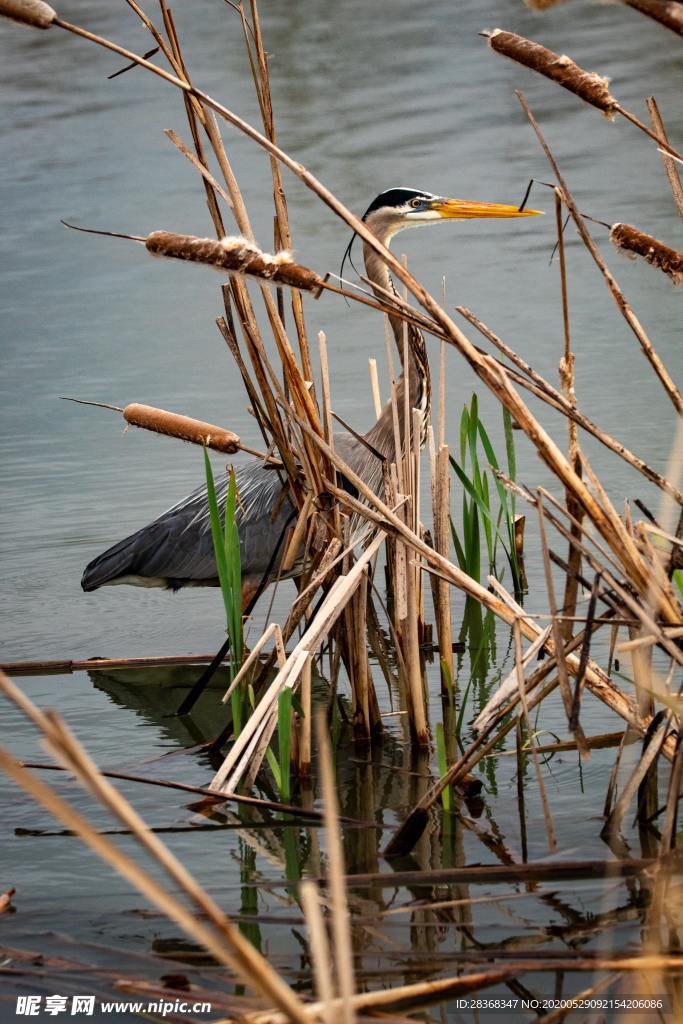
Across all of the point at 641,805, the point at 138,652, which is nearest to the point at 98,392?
the point at 138,652

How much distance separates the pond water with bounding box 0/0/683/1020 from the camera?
275 centimetres

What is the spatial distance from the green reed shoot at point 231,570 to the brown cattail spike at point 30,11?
1.16 meters

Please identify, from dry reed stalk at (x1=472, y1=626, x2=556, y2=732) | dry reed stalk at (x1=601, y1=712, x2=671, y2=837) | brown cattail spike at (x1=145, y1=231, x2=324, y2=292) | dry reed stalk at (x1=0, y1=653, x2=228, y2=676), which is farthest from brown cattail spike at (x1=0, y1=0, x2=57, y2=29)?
dry reed stalk at (x1=0, y1=653, x2=228, y2=676)

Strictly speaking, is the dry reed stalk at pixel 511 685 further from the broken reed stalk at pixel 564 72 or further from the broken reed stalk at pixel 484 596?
the broken reed stalk at pixel 564 72

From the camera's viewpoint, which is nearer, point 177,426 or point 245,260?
point 245,260

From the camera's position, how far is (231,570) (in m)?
3.04

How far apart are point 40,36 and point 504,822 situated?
49.2ft

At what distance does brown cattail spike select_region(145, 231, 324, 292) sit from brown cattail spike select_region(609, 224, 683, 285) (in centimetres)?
52

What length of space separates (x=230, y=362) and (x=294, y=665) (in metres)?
4.41

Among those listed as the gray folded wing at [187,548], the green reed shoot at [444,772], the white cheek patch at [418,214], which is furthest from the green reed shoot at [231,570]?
the white cheek patch at [418,214]

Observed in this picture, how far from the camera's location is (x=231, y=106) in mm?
10984

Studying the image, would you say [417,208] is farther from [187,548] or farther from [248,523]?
[187,548]

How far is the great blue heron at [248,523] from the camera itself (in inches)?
183

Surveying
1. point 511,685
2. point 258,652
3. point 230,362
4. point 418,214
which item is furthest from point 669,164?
point 230,362
